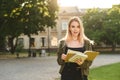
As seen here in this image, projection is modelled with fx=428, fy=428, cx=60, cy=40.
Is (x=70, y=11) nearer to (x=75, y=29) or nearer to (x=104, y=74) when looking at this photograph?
(x=104, y=74)

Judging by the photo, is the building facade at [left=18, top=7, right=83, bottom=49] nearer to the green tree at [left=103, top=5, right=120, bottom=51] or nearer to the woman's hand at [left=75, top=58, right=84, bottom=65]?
the green tree at [left=103, top=5, right=120, bottom=51]

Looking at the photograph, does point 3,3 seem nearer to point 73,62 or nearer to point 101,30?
point 101,30

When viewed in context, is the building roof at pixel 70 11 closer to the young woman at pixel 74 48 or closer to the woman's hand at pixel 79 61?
the young woman at pixel 74 48

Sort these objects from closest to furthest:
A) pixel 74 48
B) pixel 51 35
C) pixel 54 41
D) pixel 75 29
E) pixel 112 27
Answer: pixel 75 29 < pixel 74 48 < pixel 112 27 < pixel 51 35 < pixel 54 41

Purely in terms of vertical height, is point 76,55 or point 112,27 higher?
point 76,55

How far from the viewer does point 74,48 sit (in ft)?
26.2

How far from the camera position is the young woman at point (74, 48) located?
782 cm

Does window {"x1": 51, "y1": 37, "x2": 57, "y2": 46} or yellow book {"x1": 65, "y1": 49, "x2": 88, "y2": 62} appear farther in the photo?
window {"x1": 51, "y1": 37, "x2": 57, "y2": 46}

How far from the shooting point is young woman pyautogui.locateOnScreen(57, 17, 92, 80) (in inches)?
308

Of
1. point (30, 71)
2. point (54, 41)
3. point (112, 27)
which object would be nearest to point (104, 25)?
point (112, 27)

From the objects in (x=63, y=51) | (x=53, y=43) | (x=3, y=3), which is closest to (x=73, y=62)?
(x=63, y=51)

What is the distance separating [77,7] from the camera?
101062 mm

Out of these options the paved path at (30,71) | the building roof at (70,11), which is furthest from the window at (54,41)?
the paved path at (30,71)

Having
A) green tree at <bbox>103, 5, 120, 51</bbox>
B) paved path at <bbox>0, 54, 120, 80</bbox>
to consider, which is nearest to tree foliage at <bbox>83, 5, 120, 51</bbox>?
green tree at <bbox>103, 5, 120, 51</bbox>
